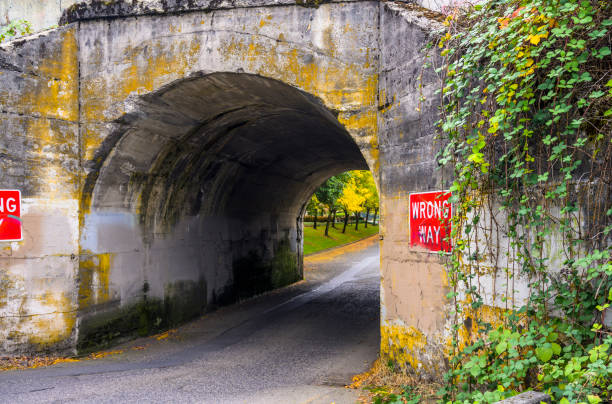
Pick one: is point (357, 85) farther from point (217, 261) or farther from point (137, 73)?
point (217, 261)

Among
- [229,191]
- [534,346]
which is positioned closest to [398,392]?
[534,346]

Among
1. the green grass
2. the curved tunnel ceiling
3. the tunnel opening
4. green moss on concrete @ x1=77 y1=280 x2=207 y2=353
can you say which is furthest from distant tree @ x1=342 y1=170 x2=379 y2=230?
green moss on concrete @ x1=77 y1=280 x2=207 y2=353

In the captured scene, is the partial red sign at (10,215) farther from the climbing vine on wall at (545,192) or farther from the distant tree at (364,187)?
the distant tree at (364,187)

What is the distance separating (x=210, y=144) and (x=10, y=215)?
13.3 ft

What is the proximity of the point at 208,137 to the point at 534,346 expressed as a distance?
7.48 metres

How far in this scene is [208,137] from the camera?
9.63 meters

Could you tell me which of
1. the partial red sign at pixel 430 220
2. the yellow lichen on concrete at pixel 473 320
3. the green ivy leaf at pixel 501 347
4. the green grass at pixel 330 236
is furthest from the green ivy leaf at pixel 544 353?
the green grass at pixel 330 236

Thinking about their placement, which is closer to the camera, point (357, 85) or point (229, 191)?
point (357, 85)

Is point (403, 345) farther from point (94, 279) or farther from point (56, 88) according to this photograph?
point (56, 88)

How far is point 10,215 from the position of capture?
24.2ft

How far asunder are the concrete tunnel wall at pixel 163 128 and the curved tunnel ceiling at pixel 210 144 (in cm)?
4

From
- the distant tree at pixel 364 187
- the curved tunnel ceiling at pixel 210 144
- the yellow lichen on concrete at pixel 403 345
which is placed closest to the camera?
the yellow lichen on concrete at pixel 403 345

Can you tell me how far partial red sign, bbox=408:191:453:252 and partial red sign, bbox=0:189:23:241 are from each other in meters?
6.37

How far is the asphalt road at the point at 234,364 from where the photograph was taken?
6.02 meters
